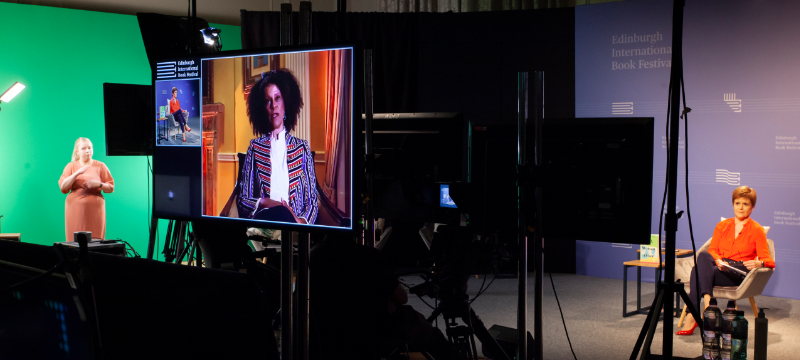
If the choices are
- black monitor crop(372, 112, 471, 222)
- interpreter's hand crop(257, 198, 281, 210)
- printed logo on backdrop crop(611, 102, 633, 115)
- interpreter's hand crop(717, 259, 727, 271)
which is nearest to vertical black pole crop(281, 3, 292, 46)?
interpreter's hand crop(257, 198, 281, 210)

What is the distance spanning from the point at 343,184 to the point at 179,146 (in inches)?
23.8

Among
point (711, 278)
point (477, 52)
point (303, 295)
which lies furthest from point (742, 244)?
point (303, 295)

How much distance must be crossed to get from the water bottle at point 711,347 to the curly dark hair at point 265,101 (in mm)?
2409

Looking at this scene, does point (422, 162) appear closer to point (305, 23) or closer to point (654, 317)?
point (305, 23)

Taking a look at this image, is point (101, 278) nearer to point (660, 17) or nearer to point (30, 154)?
point (660, 17)

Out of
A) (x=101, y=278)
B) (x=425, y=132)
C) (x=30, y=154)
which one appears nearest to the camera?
(x=101, y=278)

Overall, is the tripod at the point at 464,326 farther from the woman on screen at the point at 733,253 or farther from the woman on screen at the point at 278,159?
the woman on screen at the point at 733,253

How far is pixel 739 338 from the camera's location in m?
3.16

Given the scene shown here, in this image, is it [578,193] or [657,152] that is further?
[657,152]

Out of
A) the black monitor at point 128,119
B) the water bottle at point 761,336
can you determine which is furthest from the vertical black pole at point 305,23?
the water bottle at point 761,336

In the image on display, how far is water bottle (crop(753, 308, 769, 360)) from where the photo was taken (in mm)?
2854

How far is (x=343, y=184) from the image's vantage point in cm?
148

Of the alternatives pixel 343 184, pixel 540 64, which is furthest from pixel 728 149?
pixel 343 184

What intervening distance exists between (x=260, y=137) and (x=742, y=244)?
412 centimetres
